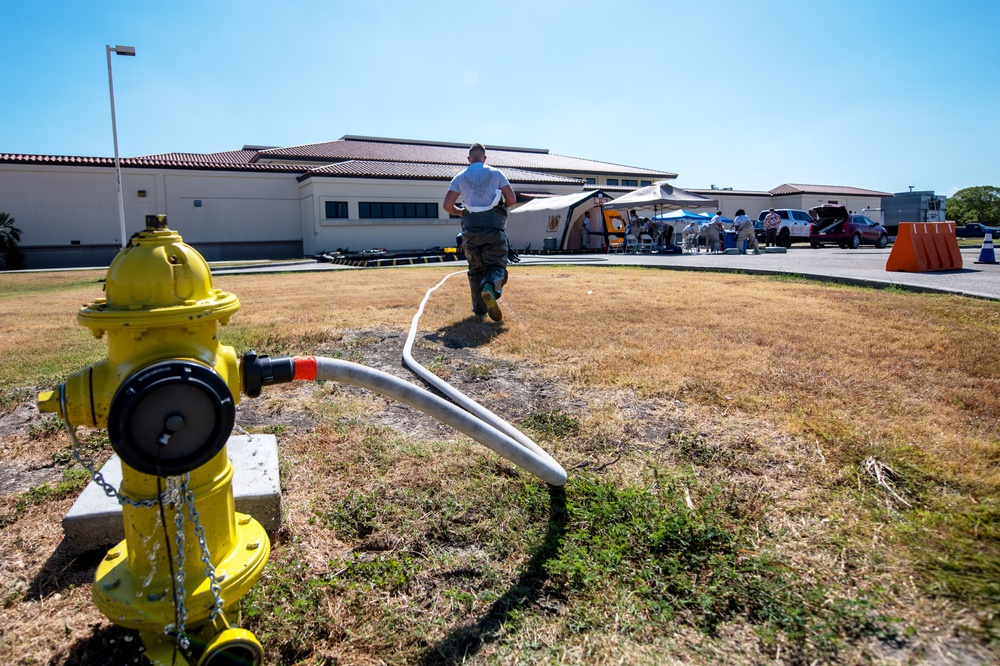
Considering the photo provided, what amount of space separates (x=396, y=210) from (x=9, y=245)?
51.3 ft

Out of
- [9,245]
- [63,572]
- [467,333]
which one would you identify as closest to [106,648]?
[63,572]

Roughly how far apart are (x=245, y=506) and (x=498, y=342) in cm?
308

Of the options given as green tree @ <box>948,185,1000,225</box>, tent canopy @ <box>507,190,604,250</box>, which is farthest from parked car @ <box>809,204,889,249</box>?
green tree @ <box>948,185,1000,225</box>

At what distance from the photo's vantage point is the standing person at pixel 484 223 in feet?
19.3

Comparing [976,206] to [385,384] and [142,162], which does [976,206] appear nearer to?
[142,162]

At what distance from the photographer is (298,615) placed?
1671 mm

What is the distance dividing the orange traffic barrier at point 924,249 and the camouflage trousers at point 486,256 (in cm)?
834

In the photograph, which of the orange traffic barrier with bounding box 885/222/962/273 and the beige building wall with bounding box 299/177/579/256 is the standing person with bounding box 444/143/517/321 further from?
→ the beige building wall with bounding box 299/177/579/256

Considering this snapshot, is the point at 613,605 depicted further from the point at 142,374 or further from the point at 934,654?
the point at 142,374

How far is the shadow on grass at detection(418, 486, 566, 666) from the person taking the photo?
152 cm

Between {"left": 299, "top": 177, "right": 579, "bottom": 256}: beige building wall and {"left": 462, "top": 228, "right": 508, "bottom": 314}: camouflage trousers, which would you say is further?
{"left": 299, "top": 177, "right": 579, "bottom": 256}: beige building wall

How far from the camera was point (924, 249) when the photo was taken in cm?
A: 1075

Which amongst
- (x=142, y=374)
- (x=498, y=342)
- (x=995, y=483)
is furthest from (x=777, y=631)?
(x=498, y=342)

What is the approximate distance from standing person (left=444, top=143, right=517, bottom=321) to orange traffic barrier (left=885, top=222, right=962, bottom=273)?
8.31 m
